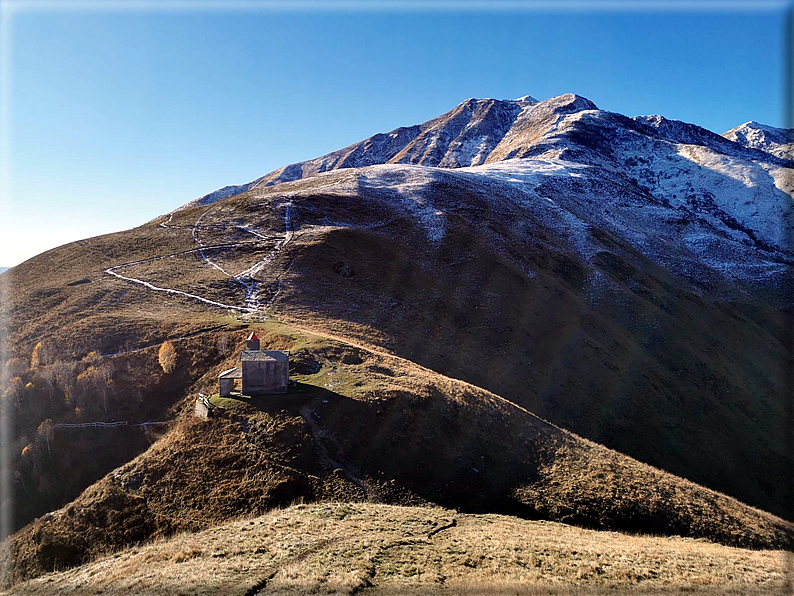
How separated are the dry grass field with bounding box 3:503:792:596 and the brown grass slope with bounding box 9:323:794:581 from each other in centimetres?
212

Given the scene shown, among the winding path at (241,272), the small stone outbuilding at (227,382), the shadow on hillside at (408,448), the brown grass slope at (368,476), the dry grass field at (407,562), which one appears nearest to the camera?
the dry grass field at (407,562)

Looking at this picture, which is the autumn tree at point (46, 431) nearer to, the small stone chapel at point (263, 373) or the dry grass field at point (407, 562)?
the small stone chapel at point (263, 373)

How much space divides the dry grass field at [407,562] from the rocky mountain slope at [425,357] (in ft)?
9.63

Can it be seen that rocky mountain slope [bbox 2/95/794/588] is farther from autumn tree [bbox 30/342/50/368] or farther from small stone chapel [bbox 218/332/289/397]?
small stone chapel [bbox 218/332/289/397]

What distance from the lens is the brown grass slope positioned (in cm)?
2267

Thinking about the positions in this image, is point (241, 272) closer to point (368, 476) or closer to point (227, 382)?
point (227, 382)

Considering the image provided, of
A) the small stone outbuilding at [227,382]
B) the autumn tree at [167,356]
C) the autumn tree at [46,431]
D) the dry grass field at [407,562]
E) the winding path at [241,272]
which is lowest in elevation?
the dry grass field at [407,562]

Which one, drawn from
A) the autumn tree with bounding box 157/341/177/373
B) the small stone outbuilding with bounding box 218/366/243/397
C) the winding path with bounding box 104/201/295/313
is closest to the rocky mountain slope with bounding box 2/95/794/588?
the winding path with bounding box 104/201/295/313

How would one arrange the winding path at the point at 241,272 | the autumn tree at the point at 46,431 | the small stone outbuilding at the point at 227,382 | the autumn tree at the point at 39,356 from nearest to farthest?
the autumn tree at the point at 46,431
the small stone outbuilding at the point at 227,382
the autumn tree at the point at 39,356
the winding path at the point at 241,272

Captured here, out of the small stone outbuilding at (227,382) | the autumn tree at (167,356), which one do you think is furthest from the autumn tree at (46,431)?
the small stone outbuilding at (227,382)

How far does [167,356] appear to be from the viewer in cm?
3697

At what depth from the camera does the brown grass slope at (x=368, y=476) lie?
22.7 m

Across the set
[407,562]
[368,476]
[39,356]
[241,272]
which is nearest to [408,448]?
[368,476]

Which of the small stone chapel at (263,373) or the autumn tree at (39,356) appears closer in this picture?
the small stone chapel at (263,373)
